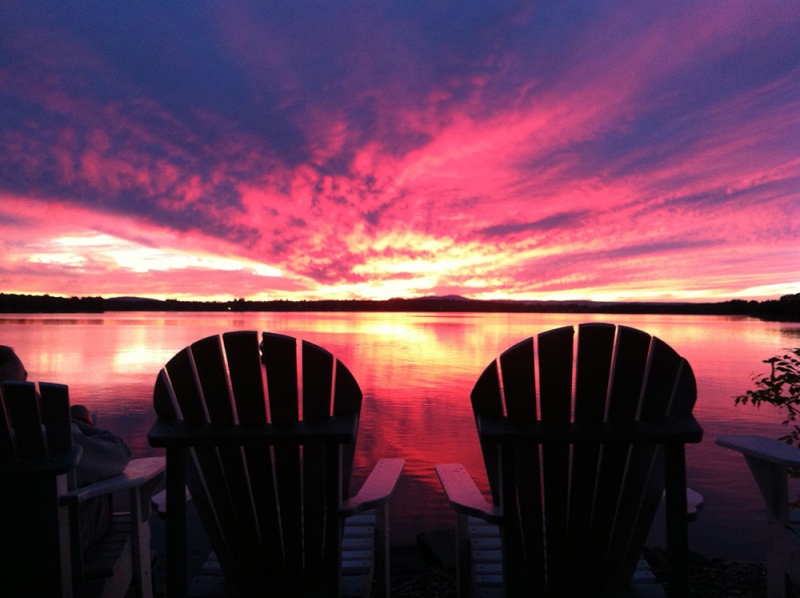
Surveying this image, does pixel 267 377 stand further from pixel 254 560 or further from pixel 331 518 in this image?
pixel 254 560

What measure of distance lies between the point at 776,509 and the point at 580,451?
108 cm

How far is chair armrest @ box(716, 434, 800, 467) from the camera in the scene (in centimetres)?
231

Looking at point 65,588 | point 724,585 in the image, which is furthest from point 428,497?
point 65,588

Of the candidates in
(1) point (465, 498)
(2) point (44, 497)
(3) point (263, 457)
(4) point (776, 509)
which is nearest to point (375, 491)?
(1) point (465, 498)

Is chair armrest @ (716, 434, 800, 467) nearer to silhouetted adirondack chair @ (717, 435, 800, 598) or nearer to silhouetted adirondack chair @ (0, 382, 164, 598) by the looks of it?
silhouetted adirondack chair @ (717, 435, 800, 598)

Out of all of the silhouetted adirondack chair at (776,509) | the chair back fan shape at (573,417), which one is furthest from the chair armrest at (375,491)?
the silhouetted adirondack chair at (776,509)

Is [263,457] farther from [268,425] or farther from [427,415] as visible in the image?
[427,415]

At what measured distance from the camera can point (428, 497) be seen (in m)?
5.27

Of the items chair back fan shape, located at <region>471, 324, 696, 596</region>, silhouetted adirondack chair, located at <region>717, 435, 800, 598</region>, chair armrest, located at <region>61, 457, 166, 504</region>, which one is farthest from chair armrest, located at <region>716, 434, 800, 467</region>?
chair armrest, located at <region>61, 457, 166, 504</region>

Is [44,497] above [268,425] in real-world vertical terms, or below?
below

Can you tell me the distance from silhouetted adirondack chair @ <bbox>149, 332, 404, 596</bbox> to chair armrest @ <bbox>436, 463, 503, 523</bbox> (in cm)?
27

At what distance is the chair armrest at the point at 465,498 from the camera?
219 cm

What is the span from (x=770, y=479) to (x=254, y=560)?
2.27 meters

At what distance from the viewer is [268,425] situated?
7.20 feet
